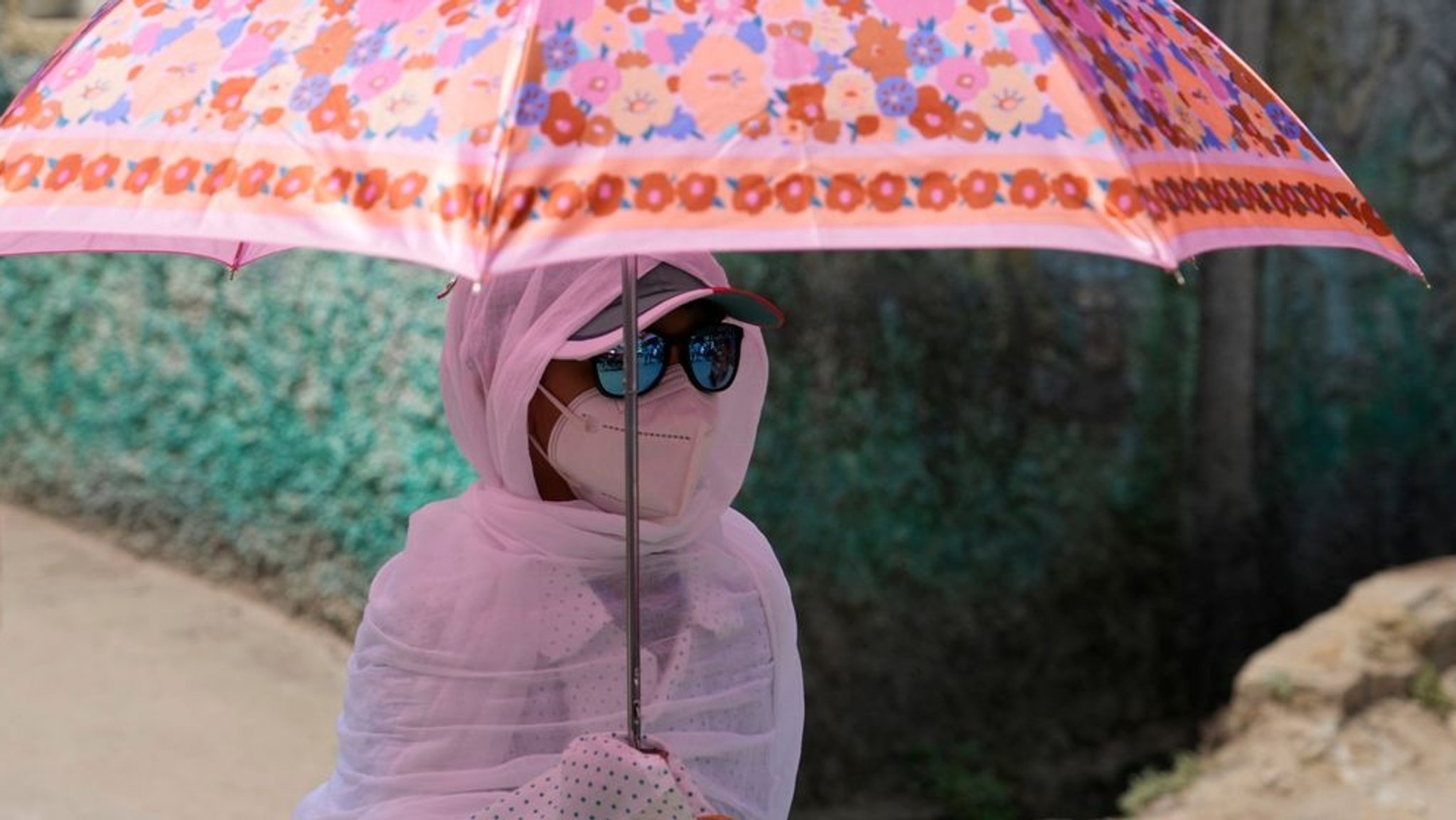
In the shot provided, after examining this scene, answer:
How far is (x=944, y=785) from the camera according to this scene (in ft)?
19.7

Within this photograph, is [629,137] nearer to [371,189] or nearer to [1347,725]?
[371,189]

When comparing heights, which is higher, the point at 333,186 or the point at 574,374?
the point at 333,186

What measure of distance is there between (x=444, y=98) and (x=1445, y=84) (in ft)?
17.7

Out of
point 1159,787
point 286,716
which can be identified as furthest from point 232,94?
point 1159,787

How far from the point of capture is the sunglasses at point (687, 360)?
83.7 inches

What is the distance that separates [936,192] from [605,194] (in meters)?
0.26

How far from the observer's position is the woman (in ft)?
7.06

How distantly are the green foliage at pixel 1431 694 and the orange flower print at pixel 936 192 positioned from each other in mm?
4288

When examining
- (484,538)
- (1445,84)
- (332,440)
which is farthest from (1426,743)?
(484,538)

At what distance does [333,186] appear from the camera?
5.05 feet

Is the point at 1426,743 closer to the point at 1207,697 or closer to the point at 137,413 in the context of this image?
the point at 1207,697

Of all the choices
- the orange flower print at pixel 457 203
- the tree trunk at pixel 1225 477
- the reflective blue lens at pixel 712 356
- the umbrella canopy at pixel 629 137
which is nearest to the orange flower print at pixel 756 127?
the umbrella canopy at pixel 629 137

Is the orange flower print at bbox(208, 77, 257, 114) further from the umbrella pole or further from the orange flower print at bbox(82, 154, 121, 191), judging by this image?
the umbrella pole

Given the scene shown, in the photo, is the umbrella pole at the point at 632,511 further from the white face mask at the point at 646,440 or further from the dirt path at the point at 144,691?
the dirt path at the point at 144,691
